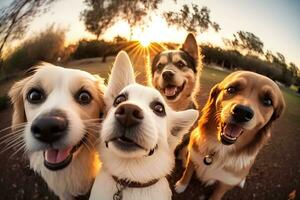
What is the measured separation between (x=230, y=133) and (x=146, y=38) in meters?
1.22

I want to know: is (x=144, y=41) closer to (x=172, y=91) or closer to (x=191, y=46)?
(x=191, y=46)

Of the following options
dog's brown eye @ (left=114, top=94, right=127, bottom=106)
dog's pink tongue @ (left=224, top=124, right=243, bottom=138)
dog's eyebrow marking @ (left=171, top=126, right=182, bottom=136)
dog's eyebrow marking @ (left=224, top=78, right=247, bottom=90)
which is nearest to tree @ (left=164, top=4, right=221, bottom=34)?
dog's eyebrow marking @ (left=224, top=78, right=247, bottom=90)

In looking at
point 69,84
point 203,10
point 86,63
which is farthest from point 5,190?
point 203,10

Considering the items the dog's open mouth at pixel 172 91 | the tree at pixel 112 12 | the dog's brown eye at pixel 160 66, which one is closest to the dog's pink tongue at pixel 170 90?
the dog's open mouth at pixel 172 91

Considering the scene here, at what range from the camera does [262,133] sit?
3244 millimetres

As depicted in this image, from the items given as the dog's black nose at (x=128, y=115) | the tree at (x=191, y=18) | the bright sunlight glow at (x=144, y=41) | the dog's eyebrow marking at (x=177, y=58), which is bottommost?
the dog's eyebrow marking at (x=177, y=58)

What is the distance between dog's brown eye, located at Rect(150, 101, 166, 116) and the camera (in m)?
2.59

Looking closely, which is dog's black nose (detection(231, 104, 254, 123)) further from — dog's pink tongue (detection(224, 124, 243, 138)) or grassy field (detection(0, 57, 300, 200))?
grassy field (detection(0, 57, 300, 200))

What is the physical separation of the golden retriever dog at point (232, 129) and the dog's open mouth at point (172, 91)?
1.59 ft

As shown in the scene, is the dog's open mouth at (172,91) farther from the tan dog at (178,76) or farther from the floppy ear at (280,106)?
the floppy ear at (280,106)

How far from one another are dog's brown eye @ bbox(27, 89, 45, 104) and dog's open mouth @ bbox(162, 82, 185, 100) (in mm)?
1613

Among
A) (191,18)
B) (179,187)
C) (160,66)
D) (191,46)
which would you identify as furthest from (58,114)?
(160,66)

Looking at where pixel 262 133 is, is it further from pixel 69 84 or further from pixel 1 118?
pixel 1 118

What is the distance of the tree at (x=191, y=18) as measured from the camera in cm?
268
